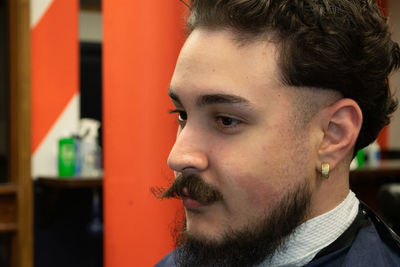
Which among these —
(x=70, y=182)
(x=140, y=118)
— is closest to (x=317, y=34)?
(x=140, y=118)

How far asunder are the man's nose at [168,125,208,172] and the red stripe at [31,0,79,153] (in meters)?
2.40

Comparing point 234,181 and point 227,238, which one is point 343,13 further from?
point 227,238

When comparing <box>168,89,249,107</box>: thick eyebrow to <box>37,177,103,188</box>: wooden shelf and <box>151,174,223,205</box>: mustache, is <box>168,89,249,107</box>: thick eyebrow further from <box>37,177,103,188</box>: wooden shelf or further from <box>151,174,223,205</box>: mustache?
<box>37,177,103,188</box>: wooden shelf

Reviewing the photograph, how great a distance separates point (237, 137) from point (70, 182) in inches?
86.2

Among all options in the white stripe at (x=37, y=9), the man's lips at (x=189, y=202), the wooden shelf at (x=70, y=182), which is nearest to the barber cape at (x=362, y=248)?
the man's lips at (x=189, y=202)

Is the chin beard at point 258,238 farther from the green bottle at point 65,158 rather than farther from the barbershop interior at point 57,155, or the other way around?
the green bottle at point 65,158

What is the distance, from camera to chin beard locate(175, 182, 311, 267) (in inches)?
45.1

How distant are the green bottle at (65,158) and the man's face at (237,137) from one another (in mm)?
2295

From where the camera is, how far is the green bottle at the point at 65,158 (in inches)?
130

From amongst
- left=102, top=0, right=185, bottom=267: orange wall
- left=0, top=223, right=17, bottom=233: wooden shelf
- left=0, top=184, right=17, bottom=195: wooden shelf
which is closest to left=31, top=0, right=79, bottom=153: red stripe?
left=0, top=184, right=17, bottom=195: wooden shelf

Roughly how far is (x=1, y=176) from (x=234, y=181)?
2816mm

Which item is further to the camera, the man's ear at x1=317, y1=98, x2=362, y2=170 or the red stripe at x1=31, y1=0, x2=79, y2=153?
the red stripe at x1=31, y1=0, x2=79, y2=153

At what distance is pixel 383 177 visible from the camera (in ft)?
15.2

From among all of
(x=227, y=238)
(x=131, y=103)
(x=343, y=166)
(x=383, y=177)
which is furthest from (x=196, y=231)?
(x=383, y=177)
